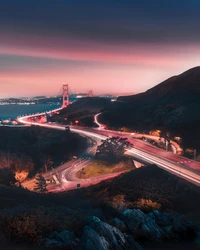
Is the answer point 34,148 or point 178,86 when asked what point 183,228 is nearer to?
point 34,148

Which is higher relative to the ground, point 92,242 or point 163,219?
point 92,242

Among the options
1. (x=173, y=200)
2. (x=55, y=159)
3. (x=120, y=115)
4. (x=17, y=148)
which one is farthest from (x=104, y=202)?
(x=120, y=115)

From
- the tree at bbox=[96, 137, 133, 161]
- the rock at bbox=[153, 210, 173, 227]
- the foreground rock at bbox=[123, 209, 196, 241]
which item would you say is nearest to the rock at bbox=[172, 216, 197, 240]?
the foreground rock at bbox=[123, 209, 196, 241]

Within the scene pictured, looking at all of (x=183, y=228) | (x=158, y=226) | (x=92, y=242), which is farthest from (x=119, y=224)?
(x=183, y=228)

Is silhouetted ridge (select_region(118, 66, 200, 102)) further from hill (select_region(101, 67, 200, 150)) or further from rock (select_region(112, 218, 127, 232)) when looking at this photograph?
rock (select_region(112, 218, 127, 232))

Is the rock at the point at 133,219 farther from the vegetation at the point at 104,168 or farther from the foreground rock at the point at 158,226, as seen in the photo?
the vegetation at the point at 104,168

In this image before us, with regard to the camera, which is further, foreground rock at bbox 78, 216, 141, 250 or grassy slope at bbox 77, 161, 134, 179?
grassy slope at bbox 77, 161, 134, 179
